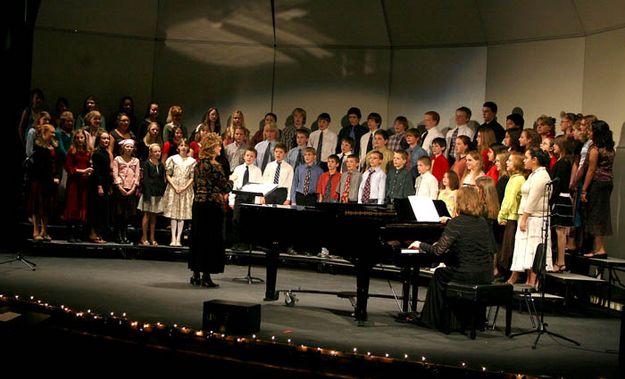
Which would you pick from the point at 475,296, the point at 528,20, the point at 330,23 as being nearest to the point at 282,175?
the point at 330,23

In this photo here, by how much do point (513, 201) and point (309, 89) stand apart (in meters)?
6.34

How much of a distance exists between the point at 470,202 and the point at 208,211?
10.9ft

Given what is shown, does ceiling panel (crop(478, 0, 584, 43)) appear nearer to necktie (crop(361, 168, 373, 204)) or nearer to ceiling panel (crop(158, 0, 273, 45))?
necktie (crop(361, 168, 373, 204))

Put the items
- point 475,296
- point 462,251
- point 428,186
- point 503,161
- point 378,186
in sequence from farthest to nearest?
point 378,186
point 428,186
point 503,161
point 462,251
point 475,296

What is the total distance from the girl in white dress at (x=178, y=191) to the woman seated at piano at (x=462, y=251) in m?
5.70

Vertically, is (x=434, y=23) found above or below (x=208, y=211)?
above

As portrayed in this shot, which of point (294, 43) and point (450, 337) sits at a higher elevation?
point (294, 43)

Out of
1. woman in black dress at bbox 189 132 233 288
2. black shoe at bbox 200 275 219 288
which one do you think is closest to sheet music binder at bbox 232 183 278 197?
woman in black dress at bbox 189 132 233 288

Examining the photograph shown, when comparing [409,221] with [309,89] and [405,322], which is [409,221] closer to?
[405,322]

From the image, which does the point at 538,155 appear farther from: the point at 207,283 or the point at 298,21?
the point at 298,21

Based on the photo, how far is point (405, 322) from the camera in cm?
847

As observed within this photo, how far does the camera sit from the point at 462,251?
7891mm

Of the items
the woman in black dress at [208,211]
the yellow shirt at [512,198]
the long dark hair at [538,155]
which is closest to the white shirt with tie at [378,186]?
the yellow shirt at [512,198]

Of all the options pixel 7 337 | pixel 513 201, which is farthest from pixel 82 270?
pixel 7 337
